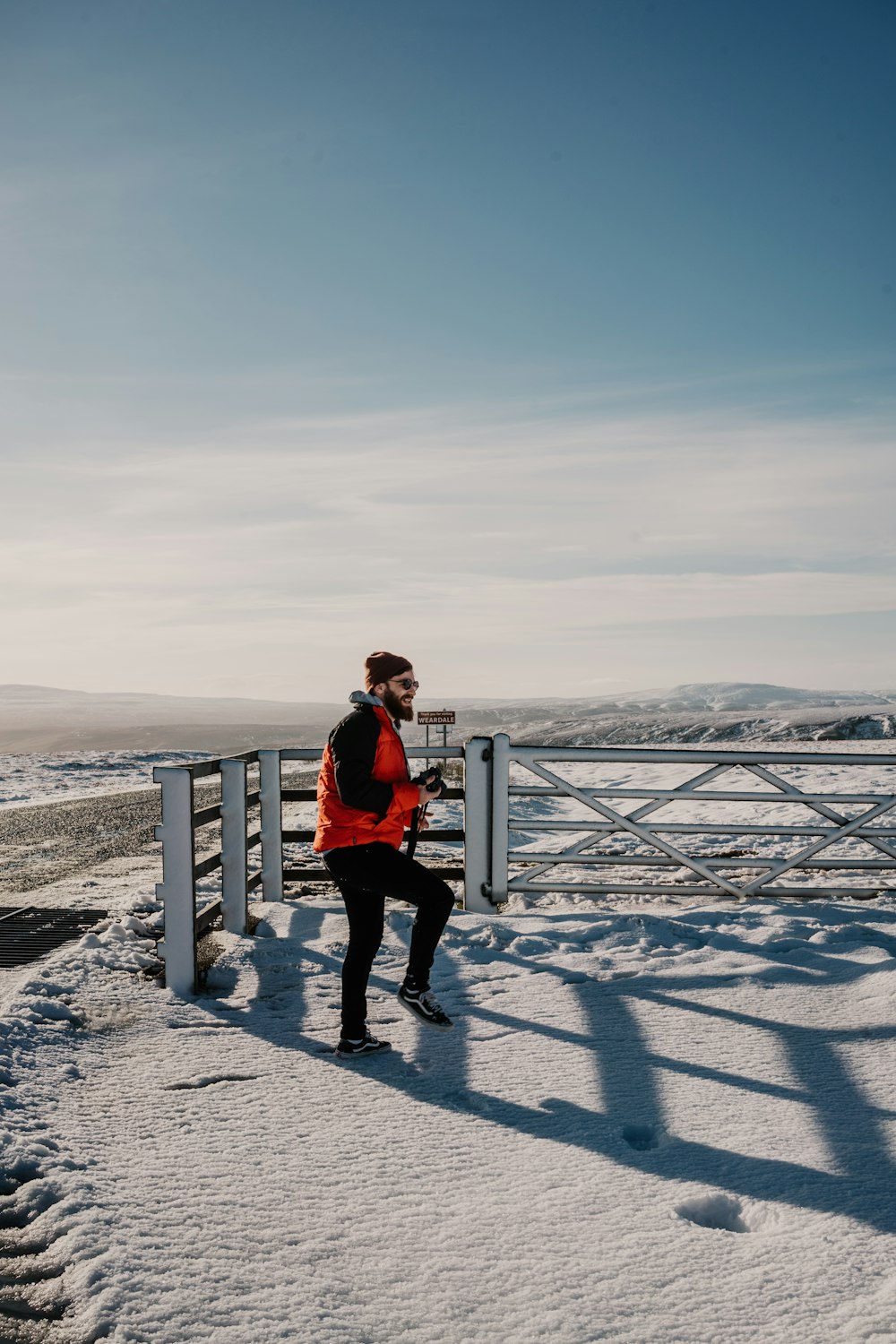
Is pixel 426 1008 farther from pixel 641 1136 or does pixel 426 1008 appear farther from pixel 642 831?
pixel 642 831

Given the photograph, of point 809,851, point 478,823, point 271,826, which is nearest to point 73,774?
point 271,826

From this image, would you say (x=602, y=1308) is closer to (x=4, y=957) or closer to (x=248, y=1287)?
(x=248, y=1287)

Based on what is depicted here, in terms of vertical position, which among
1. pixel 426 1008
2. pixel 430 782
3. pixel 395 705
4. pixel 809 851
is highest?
pixel 395 705

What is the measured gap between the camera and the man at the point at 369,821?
4625mm

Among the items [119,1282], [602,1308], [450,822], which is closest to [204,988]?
[119,1282]

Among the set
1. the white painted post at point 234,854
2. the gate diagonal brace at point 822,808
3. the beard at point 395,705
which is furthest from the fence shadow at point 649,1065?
the beard at point 395,705

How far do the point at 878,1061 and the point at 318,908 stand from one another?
4.46 metres

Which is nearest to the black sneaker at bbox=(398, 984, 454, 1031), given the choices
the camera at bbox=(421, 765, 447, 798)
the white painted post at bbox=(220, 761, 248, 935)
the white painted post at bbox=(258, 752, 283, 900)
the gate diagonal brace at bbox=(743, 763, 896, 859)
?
the camera at bbox=(421, 765, 447, 798)

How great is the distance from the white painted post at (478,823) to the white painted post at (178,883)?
2299mm

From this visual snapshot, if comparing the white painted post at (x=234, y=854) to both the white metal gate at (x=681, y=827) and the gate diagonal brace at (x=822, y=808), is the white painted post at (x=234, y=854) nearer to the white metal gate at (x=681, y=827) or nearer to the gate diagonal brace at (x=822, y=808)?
the white metal gate at (x=681, y=827)

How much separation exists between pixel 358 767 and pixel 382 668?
551mm

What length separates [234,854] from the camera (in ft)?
23.3

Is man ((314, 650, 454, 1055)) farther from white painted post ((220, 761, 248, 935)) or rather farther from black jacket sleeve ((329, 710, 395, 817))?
white painted post ((220, 761, 248, 935))

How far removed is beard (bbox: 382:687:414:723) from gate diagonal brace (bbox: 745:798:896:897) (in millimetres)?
4075
